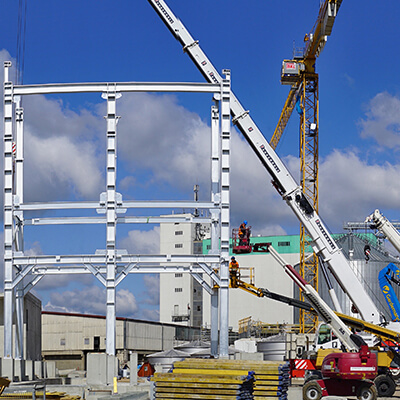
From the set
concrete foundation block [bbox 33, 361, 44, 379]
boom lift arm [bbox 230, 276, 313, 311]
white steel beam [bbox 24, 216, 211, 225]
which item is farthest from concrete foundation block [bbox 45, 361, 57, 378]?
boom lift arm [bbox 230, 276, 313, 311]

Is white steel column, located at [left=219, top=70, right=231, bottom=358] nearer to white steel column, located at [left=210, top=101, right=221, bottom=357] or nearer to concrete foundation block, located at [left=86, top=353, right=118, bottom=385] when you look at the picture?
white steel column, located at [left=210, top=101, right=221, bottom=357]

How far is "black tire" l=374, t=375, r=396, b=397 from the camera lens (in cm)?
2779

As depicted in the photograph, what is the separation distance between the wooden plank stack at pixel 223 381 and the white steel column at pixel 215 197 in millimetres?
10187

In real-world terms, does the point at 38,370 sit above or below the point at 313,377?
below

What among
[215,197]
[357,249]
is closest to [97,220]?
[215,197]

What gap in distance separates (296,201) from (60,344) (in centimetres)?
3588

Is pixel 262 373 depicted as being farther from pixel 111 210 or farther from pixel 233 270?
pixel 233 270

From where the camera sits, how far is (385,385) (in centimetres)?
2791

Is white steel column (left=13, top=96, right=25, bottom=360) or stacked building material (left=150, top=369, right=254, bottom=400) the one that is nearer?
stacked building material (left=150, top=369, right=254, bottom=400)

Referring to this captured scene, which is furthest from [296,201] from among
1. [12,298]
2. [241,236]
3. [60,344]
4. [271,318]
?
[271,318]

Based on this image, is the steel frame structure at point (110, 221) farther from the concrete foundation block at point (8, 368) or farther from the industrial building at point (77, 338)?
the industrial building at point (77, 338)

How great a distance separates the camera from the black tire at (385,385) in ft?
91.2

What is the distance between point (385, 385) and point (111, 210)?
13.0 m

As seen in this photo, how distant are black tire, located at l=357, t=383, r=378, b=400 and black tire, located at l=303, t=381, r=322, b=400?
1.41m
